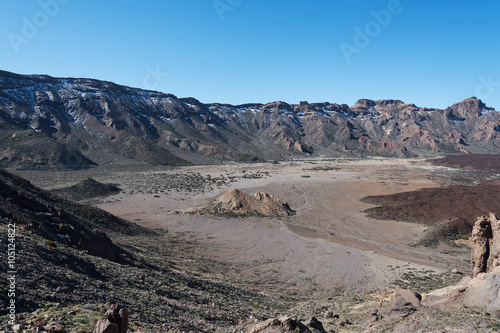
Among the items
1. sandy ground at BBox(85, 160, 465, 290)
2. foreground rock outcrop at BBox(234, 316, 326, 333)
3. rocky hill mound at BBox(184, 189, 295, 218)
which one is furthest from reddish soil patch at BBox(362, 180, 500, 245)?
foreground rock outcrop at BBox(234, 316, 326, 333)

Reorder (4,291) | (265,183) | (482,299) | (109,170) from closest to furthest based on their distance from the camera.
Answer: (4,291), (482,299), (265,183), (109,170)

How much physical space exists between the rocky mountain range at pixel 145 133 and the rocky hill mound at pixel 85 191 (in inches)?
1375

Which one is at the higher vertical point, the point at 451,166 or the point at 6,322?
the point at 451,166

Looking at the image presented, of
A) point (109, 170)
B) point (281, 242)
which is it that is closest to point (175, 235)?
point (281, 242)

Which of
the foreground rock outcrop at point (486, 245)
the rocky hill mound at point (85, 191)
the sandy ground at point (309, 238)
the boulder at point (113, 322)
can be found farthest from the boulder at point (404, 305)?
the rocky hill mound at point (85, 191)

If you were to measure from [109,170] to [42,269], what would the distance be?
7699 cm

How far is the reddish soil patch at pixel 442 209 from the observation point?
33125mm

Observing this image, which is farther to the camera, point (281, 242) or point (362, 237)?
point (362, 237)

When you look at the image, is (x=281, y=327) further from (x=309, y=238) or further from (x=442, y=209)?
(x=442, y=209)

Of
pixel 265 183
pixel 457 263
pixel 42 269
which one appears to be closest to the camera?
pixel 42 269

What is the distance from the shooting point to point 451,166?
11400cm

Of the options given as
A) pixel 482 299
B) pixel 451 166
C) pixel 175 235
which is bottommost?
pixel 175 235

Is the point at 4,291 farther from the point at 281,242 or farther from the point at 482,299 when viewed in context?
the point at 281,242

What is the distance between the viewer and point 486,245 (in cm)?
1609
